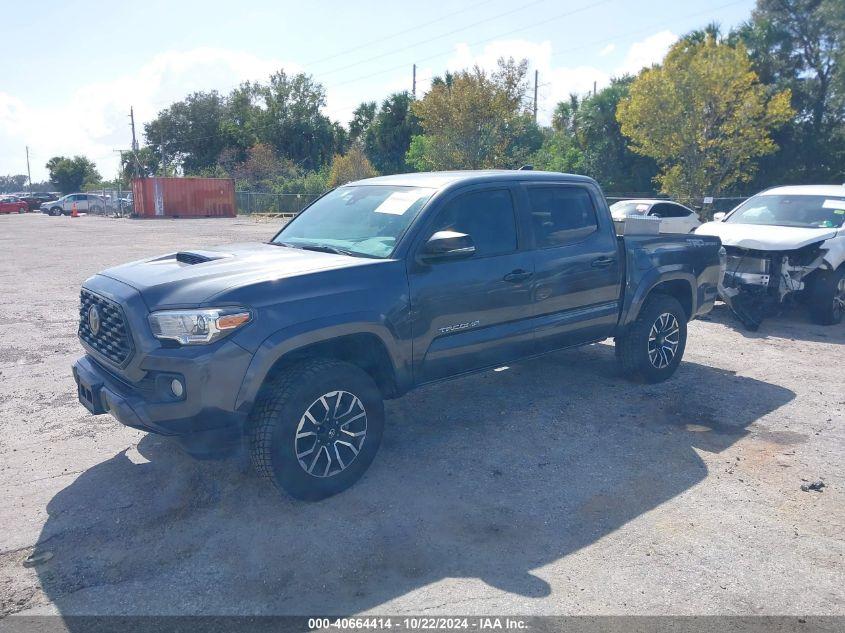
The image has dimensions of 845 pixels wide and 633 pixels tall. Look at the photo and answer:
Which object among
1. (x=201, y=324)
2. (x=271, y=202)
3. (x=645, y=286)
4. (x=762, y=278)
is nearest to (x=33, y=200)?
(x=271, y=202)

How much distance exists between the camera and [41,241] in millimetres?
23016

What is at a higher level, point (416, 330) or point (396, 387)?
point (416, 330)

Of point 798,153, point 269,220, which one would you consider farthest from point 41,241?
point 798,153

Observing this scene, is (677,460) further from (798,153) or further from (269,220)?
(269,220)

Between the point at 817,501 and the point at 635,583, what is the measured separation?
5.45 feet

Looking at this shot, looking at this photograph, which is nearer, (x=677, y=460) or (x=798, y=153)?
(x=677, y=460)

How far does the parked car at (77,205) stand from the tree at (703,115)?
3870cm

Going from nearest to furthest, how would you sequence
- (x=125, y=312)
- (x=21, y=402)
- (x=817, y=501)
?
(x=125, y=312)
(x=817, y=501)
(x=21, y=402)

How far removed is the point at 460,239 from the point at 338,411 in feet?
4.40

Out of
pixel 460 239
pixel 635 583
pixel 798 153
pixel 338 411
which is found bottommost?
pixel 635 583

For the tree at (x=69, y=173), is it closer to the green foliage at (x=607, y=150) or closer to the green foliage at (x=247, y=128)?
the green foliage at (x=247, y=128)

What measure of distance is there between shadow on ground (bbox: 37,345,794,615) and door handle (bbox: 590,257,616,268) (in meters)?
1.20

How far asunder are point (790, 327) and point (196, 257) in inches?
318

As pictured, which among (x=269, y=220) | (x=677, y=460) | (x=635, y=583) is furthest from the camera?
(x=269, y=220)
